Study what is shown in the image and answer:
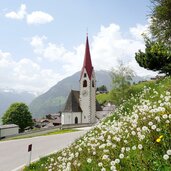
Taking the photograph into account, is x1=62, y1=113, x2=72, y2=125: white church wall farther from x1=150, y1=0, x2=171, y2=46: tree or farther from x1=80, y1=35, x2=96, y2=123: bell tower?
x1=150, y1=0, x2=171, y2=46: tree

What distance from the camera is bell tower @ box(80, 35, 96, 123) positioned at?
83875mm

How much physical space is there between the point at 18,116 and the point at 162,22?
81.6m

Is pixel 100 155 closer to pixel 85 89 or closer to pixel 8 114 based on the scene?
pixel 85 89

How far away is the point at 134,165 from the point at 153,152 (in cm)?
43

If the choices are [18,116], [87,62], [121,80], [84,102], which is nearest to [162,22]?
[121,80]

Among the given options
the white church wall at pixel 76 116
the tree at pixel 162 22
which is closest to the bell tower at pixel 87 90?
the white church wall at pixel 76 116

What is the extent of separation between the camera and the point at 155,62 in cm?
4312

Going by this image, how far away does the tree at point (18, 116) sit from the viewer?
309 ft

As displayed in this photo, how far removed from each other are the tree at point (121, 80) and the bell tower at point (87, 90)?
1285cm

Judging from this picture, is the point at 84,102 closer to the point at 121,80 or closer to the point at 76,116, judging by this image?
the point at 76,116

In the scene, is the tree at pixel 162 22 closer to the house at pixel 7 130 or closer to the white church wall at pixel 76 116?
the house at pixel 7 130

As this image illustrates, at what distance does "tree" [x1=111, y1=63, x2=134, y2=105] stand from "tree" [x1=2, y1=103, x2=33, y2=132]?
1397 inches

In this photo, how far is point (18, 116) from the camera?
94812 millimetres

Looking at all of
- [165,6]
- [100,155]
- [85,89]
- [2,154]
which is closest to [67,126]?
[85,89]
